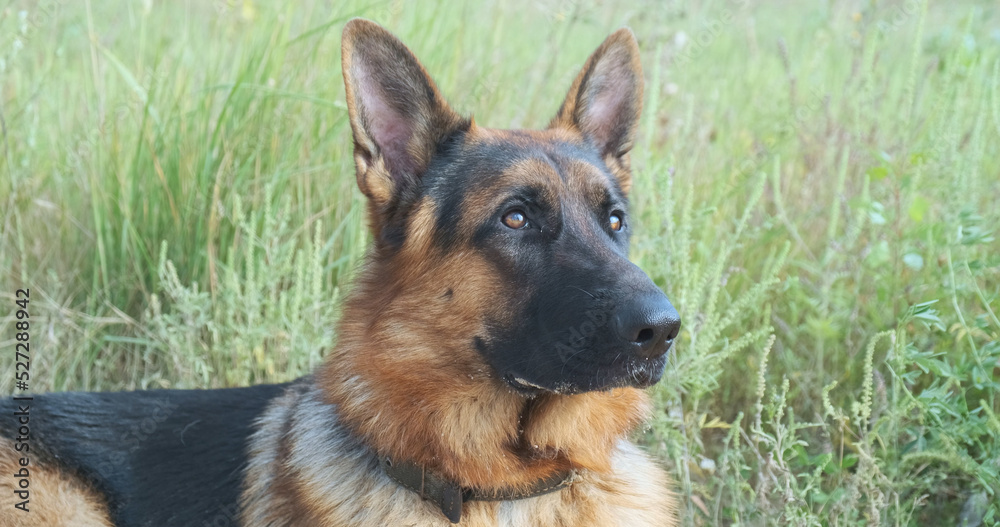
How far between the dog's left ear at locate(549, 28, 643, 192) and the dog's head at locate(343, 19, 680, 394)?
0.10ft

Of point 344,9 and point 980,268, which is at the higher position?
point 344,9

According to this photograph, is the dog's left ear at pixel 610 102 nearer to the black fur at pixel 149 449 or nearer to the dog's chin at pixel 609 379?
the dog's chin at pixel 609 379

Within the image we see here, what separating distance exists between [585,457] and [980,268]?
1.91 m

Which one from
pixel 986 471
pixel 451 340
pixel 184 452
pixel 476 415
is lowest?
pixel 986 471

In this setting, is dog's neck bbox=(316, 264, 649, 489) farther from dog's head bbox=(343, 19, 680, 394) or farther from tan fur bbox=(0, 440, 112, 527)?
tan fur bbox=(0, 440, 112, 527)

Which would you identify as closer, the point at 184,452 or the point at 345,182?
the point at 184,452

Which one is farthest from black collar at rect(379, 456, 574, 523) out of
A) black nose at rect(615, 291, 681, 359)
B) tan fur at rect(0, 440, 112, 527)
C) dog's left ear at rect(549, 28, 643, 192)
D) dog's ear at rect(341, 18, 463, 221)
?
dog's left ear at rect(549, 28, 643, 192)

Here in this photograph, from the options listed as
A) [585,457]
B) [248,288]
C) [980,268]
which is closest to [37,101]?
[248,288]

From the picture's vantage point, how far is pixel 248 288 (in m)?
4.11

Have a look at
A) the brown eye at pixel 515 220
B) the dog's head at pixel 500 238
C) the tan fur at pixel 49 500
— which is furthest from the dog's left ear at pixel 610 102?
the tan fur at pixel 49 500

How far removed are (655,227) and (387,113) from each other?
1.52 metres

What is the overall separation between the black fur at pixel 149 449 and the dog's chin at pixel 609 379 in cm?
136

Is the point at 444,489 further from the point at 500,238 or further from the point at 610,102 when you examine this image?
the point at 610,102

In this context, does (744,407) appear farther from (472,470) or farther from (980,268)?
(472,470)
